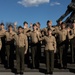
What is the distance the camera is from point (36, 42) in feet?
48.5

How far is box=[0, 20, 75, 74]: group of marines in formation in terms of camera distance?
46.6 ft

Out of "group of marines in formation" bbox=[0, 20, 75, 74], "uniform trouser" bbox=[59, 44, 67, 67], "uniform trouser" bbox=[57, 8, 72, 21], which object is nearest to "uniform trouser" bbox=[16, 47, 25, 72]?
"group of marines in formation" bbox=[0, 20, 75, 74]

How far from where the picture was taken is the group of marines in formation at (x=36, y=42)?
559 inches

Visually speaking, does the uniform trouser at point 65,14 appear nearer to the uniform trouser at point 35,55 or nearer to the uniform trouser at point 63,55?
the uniform trouser at point 63,55

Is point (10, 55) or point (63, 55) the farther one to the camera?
point (10, 55)

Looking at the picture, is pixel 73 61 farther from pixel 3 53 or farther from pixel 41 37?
pixel 3 53

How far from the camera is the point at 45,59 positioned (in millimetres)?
15078

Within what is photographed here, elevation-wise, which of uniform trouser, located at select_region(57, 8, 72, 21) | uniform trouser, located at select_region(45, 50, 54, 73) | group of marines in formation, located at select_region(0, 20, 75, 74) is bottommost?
uniform trouser, located at select_region(45, 50, 54, 73)

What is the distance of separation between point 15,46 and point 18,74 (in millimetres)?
1090

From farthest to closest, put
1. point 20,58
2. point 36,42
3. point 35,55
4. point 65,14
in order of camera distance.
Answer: point 65,14 → point 35,55 → point 36,42 → point 20,58

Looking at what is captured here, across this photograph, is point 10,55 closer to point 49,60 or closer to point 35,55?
point 35,55

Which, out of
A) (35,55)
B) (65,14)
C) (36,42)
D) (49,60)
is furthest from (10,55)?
(65,14)

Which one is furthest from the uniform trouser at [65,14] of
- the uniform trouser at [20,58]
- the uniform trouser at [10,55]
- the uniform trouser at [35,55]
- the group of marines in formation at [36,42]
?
the uniform trouser at [20,58]

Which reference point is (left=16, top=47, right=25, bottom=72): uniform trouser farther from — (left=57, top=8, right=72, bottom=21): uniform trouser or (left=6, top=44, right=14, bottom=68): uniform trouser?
(left=57, top=8, right=72, bottom=21): uniform trouser
